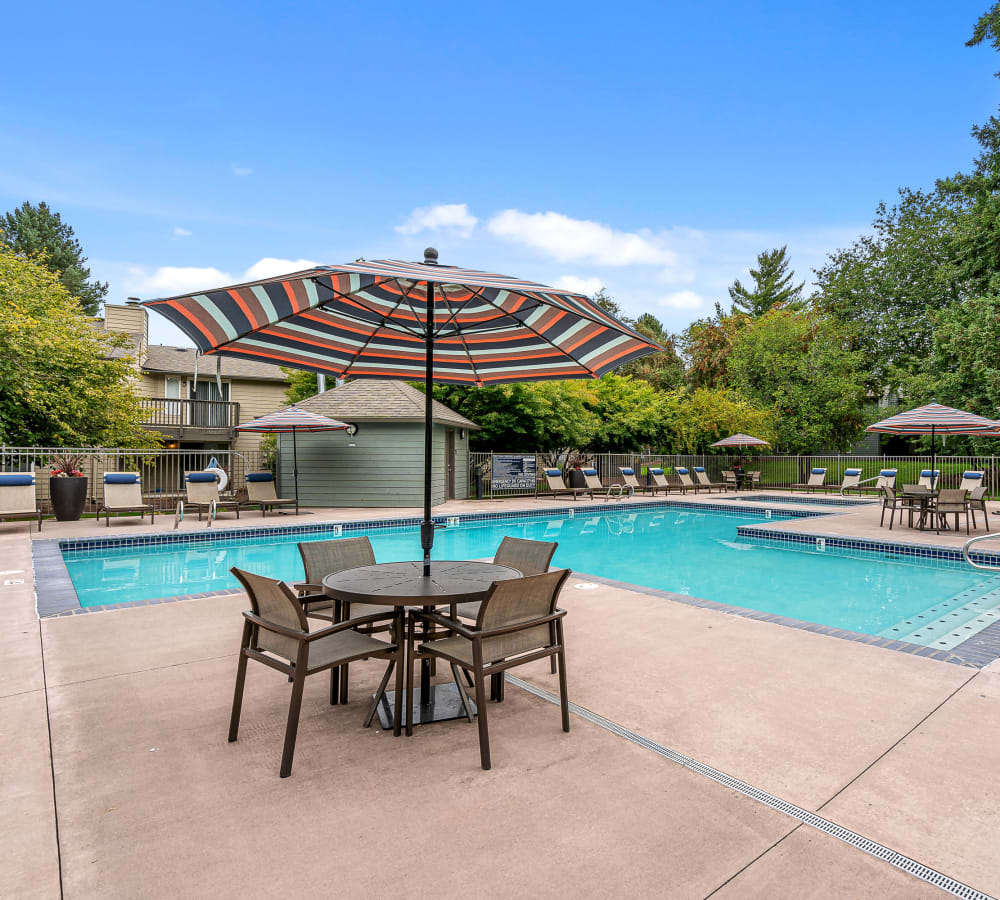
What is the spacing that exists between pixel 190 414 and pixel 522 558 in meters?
20.0

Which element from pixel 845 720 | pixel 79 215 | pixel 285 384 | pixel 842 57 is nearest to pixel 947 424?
pixel 845 720

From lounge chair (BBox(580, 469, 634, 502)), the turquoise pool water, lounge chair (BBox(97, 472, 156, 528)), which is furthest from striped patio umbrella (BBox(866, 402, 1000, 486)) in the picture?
lounge chair (BBox(97, 472, 156, 528))

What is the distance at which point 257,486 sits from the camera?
1365 cm

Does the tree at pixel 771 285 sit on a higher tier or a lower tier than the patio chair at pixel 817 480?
higher

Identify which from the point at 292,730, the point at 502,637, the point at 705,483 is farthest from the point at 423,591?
the point at 705,483

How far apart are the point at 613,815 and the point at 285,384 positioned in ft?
75.4

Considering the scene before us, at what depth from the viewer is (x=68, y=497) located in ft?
36.0

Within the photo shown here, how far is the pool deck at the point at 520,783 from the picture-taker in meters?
1.83

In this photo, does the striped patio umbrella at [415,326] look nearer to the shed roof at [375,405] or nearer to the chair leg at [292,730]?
the chair leg at [292,730]

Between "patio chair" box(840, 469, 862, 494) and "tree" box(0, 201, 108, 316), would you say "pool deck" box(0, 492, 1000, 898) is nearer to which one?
"patio chair" box(840, 469, 862, 494)

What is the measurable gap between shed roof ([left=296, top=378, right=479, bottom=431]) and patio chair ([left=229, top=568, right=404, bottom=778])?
12026 mm

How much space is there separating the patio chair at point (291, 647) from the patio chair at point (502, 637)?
192 mm

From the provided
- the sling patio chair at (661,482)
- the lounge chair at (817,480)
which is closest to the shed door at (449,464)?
the sling patio chair at (661,482)

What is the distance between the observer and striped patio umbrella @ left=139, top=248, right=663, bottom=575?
330 cm
